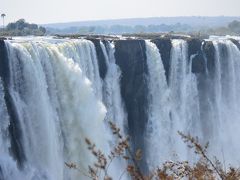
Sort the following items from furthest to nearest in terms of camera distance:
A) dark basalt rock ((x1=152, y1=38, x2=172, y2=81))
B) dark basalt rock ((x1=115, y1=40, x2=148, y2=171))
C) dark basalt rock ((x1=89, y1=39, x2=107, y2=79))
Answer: dark basalt rock ((x1=152, y1=38, x2=172, y2=81)) → dark basalt rock ((x1=115, y1=40, x2=148, y2=171)) → dark basalt rock ((x1=89, y1=39, x2=107, y2=79))

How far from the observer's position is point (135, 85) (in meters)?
32.6

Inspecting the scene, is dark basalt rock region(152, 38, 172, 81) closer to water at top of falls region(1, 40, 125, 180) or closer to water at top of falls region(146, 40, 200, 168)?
water at top of falls region(146, 40, 200, 168)

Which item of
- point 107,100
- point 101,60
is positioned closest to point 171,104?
point 107,100

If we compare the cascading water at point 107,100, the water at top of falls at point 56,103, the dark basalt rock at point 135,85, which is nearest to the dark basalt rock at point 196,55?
the cascading water at point 107,100

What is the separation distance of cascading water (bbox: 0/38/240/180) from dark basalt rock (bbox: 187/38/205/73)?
0.06 m

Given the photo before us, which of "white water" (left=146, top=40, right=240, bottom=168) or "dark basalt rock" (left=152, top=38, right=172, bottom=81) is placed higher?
"dark basalt rock" (left=152, top=38, right=172, bottom=81)

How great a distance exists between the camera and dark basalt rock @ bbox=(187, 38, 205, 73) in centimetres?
3709

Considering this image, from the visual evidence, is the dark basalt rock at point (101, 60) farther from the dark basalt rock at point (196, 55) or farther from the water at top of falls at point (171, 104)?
the dark basalt rock at point (196, 55)

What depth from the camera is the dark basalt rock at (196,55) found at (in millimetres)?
37094

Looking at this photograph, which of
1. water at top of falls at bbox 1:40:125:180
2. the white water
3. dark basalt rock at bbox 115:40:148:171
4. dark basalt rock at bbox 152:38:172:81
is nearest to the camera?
water at top of falls at bbox 1:40:125:180

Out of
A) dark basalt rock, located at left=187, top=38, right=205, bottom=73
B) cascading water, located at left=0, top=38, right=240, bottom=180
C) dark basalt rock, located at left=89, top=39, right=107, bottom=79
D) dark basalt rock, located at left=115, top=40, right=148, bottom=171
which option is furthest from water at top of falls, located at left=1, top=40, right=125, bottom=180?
dark basalt rock, located at left=187, top=38, right=205, bottom=73

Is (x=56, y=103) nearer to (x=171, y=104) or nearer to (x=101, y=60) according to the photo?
(x=101, y=60)

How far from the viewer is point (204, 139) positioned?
3800 centimetres

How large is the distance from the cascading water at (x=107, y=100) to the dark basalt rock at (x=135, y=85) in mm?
53
